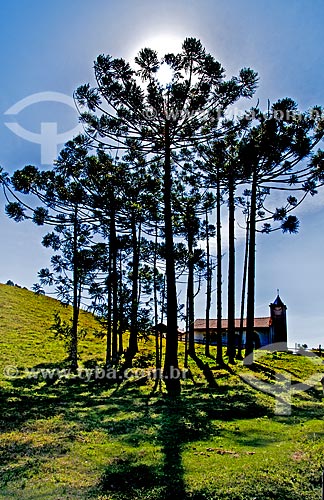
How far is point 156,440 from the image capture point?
8281 millimetres

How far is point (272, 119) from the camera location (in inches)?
703

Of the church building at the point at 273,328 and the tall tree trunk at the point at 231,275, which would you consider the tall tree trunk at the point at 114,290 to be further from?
the church building at the point at 273,328

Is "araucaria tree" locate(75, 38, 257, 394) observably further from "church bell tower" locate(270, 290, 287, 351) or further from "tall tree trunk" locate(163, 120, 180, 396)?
"church bell tower" locate(270, 290, 287, 351)

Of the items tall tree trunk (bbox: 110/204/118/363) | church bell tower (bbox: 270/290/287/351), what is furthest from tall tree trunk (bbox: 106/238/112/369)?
church bell tower (bbox: 270/290/287/351)

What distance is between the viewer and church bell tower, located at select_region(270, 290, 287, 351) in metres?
46.0

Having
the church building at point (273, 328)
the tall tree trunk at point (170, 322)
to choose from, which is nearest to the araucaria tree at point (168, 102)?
the tall tree trunk at point (170, 322)

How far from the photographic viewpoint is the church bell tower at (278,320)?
151ft

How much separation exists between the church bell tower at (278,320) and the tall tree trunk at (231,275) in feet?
82.2

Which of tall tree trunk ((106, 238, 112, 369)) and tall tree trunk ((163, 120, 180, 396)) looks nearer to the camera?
tall tree trunk ((163, 120, 180, 396))

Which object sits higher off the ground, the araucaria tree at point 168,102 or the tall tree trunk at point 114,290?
the araucaria tree at point 168,102

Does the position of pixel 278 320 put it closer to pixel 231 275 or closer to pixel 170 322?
pixel 231 275

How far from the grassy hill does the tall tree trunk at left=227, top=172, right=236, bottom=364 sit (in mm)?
4720

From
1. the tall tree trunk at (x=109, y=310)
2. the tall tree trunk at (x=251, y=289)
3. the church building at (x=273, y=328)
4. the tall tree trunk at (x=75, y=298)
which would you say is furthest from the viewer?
the church building at (x=273, y=328)

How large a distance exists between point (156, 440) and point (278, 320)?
4030 cm
